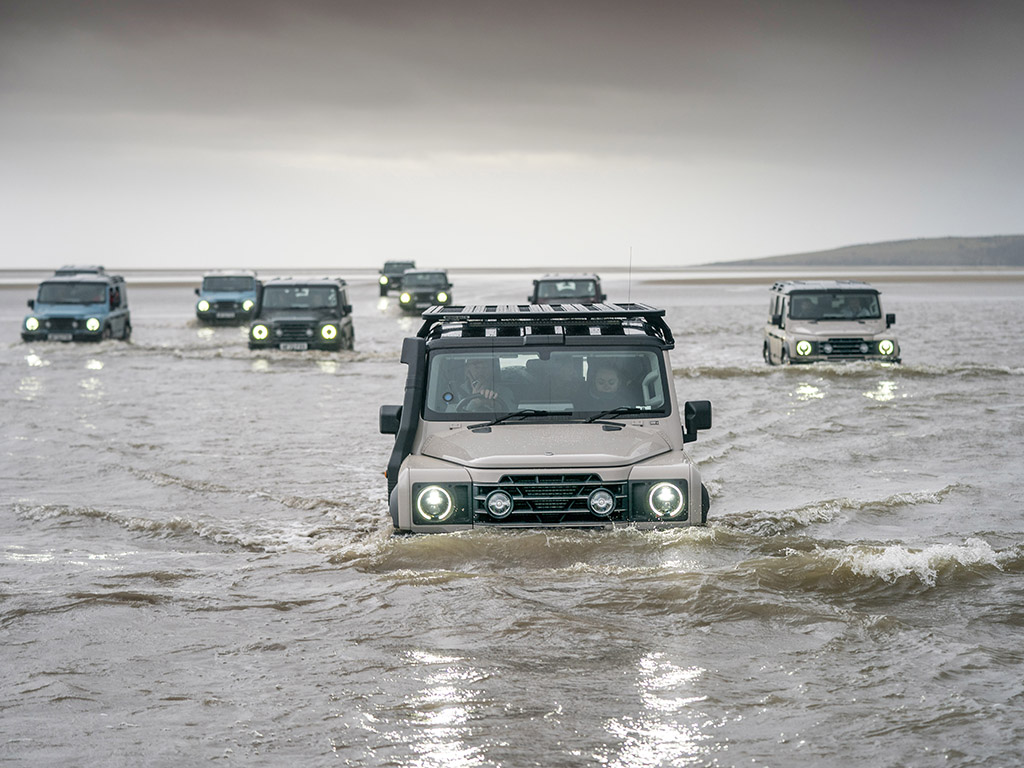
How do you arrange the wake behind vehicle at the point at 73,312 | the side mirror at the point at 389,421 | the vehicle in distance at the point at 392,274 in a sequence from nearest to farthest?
the side mirror at the point at 389,421, the wake behind vehicle at the point at 73,312, the vehicle in distance at the point at 392,274

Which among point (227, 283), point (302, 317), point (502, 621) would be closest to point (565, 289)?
point (302, 317)

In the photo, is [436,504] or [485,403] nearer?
[436,504]

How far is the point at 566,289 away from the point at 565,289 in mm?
30

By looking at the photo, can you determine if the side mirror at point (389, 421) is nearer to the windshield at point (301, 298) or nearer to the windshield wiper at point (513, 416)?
the windshield wiper at point (513, 416)

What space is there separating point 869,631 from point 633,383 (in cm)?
228

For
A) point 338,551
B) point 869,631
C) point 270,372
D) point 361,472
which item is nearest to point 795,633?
point 869,631

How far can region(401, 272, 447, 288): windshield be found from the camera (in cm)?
4469

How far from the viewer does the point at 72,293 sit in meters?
30.3

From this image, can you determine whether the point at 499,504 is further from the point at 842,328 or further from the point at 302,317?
the point at 302,317

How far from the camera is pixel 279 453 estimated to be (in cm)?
1409

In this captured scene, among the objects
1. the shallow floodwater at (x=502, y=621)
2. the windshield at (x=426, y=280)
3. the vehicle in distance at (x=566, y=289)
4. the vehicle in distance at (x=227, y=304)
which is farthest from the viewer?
the windshield at (x=426, y=280)

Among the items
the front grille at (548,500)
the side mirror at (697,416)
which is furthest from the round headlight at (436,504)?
the side mirror at (697,416)

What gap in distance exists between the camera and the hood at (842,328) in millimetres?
20609

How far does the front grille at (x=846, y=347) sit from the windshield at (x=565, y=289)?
9.69 metres
